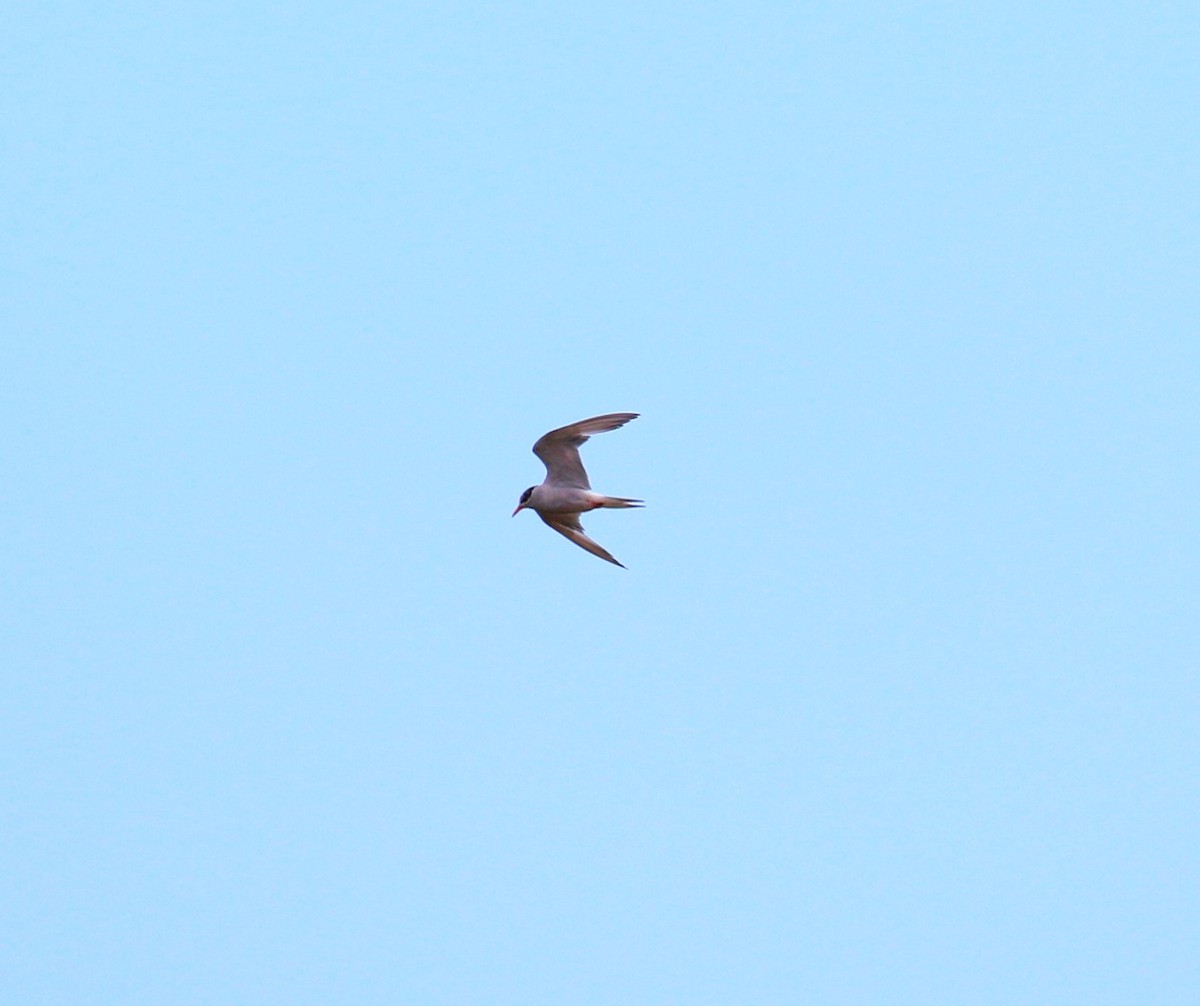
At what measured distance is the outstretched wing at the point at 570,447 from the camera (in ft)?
111

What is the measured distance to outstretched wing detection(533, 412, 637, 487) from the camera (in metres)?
33.9

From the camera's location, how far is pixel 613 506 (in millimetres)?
34812

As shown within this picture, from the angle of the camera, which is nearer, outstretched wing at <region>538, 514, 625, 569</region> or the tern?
the tern

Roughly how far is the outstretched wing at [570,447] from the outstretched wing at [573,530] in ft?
3.42

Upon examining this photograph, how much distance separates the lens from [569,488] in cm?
3516

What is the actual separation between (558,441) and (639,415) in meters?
2.02

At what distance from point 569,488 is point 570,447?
101cm

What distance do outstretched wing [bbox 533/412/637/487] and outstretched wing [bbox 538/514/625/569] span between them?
1043 millimetres

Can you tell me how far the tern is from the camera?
112 ft

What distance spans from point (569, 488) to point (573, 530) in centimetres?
140

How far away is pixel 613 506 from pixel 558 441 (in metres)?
1.59

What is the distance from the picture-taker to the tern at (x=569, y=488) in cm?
3400

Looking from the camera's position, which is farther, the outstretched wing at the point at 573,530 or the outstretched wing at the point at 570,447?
the outstretched wing at the point at 573,530

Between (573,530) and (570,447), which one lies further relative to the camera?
(573,530)
